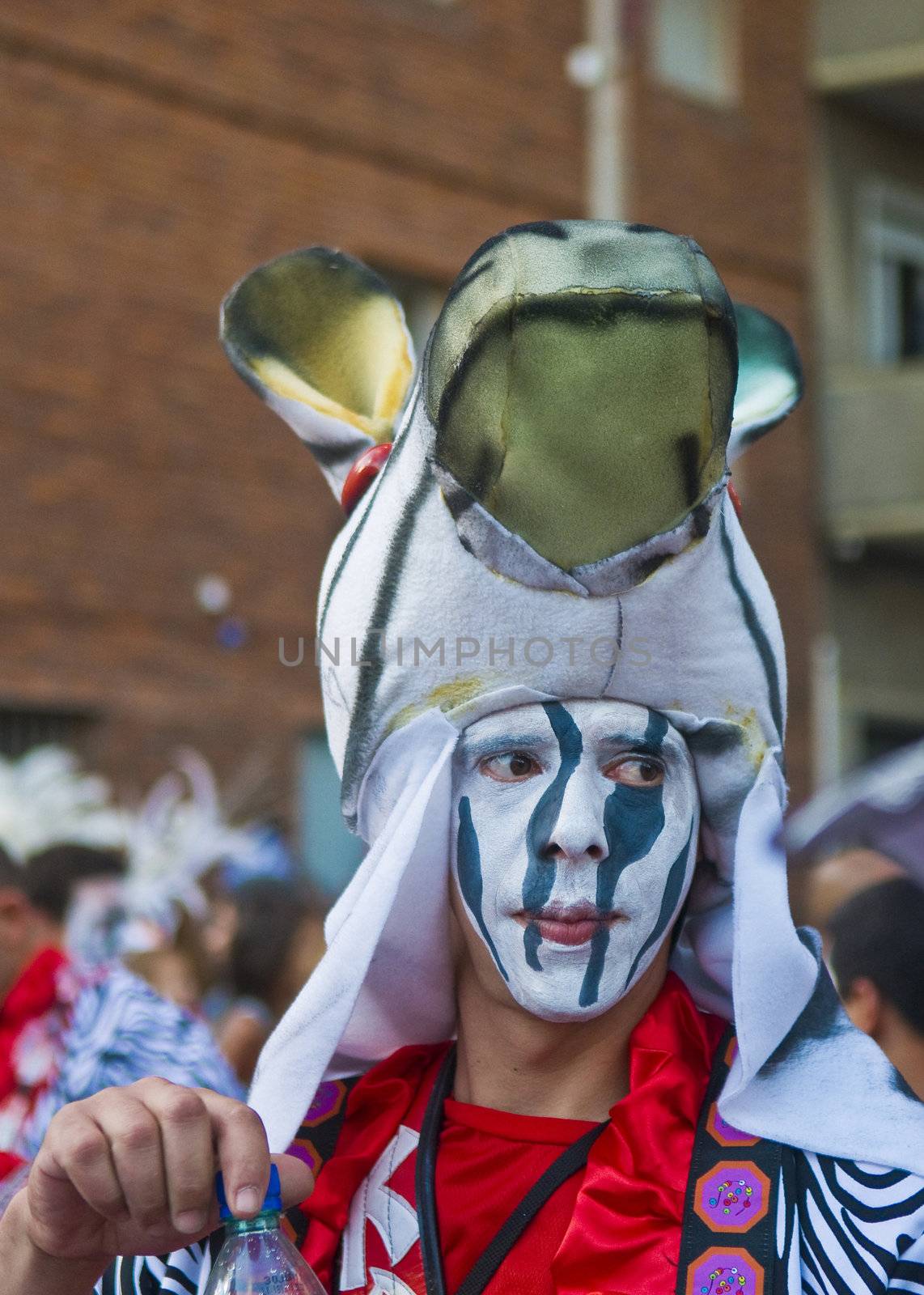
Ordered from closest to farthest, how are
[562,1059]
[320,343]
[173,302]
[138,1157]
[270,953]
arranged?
[138,1157], [562,1059], [320,343], [270,953], [173,302]

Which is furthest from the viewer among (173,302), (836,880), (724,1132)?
(173,302)

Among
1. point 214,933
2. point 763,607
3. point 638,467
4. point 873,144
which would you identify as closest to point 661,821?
point 763,607

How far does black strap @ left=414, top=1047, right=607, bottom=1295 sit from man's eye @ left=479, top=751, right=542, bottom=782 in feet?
1.31

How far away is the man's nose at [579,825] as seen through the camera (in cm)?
195

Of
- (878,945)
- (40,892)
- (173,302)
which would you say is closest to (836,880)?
(878,945)

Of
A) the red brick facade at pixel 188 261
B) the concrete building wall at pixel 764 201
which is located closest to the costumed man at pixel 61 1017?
the red brick facade at pixel 188 261

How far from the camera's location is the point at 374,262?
997 cm

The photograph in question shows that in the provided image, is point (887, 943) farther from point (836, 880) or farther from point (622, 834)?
point (622, 834)

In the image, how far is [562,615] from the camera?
6.36 ft

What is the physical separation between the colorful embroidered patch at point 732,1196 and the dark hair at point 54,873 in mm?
3104

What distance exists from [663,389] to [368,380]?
0.62 m

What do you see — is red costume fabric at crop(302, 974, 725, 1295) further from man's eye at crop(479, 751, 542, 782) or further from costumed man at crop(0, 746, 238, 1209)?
costumed man at crop(0, 746, 238, 1209)

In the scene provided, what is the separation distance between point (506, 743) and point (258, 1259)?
595 millimetres

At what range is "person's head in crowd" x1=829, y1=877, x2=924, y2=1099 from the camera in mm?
3406
